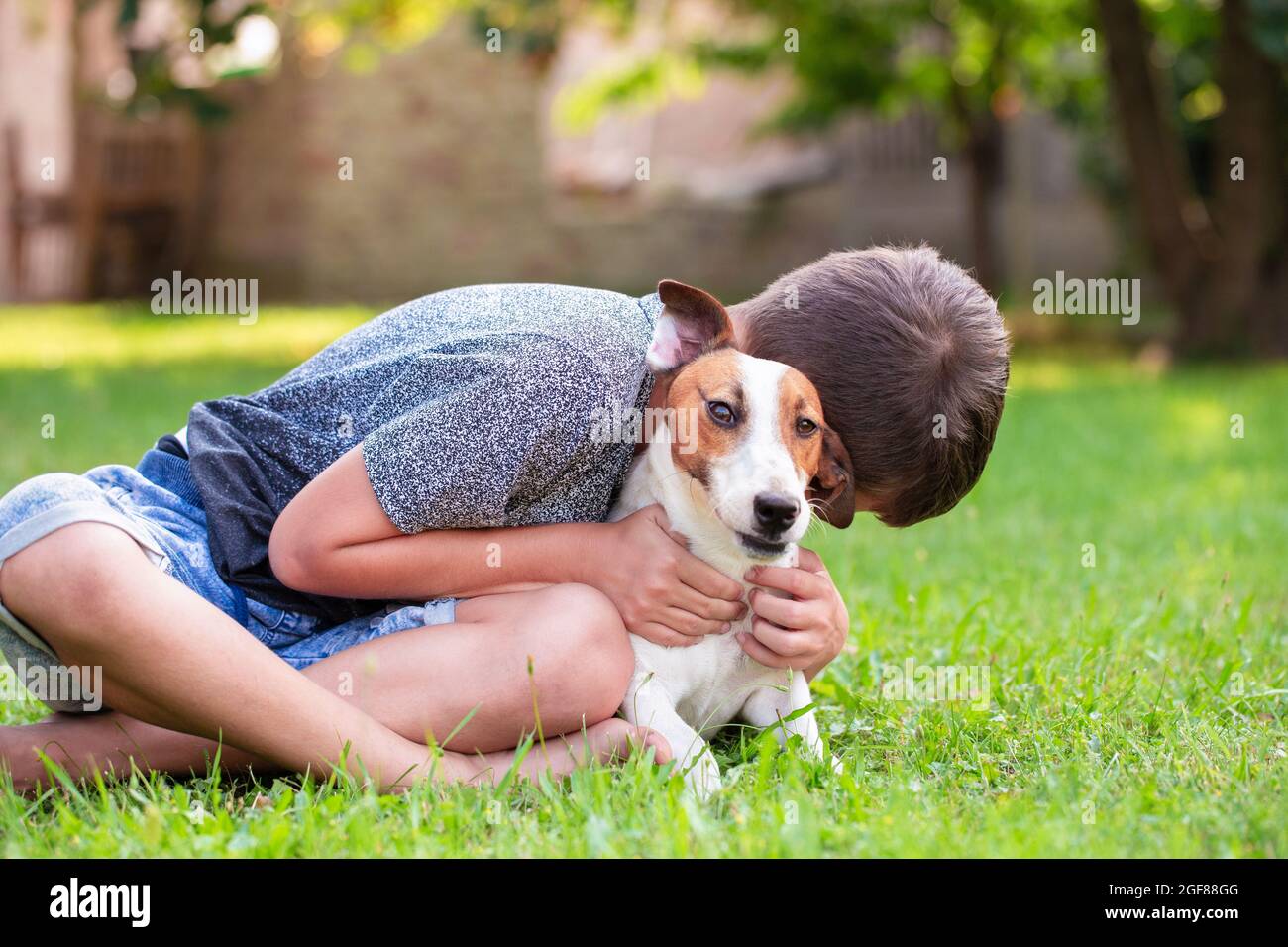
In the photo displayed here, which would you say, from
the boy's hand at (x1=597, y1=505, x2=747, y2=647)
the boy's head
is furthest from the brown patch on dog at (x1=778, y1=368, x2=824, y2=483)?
the boy's hand at (x1=597, y1=505, x2=747, y2=647)

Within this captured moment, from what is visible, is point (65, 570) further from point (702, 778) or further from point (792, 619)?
point (792, 619)

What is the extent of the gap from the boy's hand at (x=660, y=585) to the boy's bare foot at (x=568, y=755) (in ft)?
0.56

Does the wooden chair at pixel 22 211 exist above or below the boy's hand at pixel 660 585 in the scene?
above

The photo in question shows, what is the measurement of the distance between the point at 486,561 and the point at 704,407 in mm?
443

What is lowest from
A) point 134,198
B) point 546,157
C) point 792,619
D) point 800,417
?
point 792,619

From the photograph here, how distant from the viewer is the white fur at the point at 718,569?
212 centimetres

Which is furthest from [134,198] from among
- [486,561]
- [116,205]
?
[486,561]

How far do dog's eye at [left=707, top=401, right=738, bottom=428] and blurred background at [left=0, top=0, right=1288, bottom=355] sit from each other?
800 cm

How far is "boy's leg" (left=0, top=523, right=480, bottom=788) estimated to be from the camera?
2000 mm

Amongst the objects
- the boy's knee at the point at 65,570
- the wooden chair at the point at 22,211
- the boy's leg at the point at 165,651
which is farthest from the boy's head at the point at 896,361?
the wooden chair at the point at 22,211

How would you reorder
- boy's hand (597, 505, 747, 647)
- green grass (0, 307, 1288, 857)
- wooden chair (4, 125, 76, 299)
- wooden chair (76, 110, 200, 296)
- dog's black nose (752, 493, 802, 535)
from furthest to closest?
wooden chair (4, 125, 76, 299)
wooden chair (76, 110, 200, 296)
boy's hand (597, 505, 747, 647)
dog's black nose (752, 493, 802, 535)
green grass (0, 307, 1288, 857)

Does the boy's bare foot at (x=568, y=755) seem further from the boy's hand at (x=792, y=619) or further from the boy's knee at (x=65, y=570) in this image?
the boy's knee at (x=65, y=570)

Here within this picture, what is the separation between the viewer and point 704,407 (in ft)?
7.13

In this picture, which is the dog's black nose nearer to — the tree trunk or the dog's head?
the dog's head
